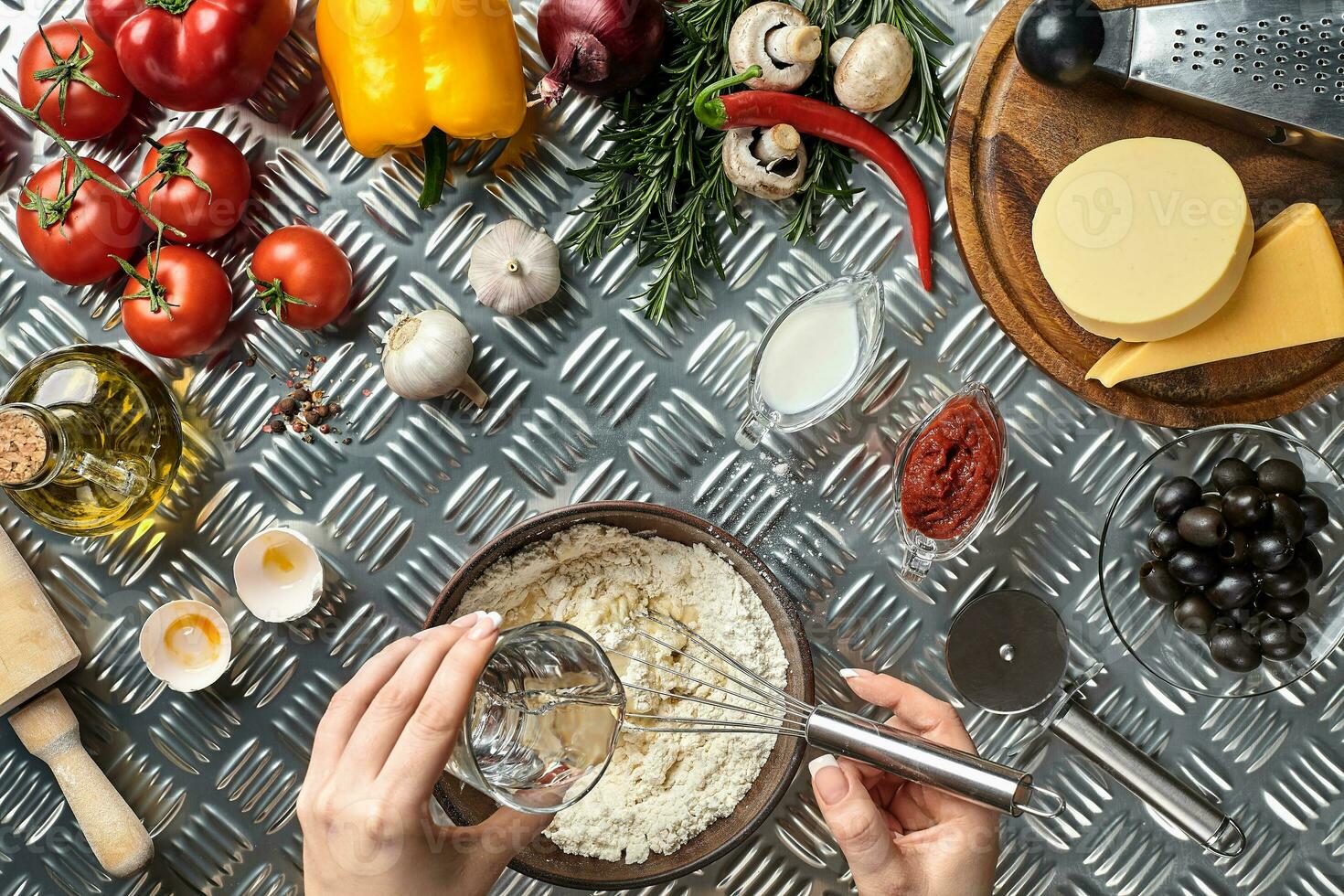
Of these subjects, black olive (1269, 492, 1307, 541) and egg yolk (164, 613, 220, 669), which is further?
egg yolk (164, 613, 220, 669)

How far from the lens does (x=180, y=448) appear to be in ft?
4.46

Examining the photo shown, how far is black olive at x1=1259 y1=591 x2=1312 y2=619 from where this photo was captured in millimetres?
1232

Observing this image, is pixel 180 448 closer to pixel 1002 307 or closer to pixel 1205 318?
pixel 1002 307

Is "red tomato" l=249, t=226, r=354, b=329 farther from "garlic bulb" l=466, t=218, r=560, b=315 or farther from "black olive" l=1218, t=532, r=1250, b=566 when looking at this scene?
"black olive" l=1218, t=532, r=1250, b=566

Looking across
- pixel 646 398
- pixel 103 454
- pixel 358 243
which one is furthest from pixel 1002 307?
pixel 103 454

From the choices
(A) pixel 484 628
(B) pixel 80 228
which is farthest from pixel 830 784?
(B) pixel 80 228

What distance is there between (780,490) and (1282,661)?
0.72m

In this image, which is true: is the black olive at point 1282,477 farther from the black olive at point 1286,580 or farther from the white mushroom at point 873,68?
the white mushroom at point 873,68

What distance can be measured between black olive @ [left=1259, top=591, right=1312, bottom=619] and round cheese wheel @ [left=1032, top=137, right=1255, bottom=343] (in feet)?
1.26

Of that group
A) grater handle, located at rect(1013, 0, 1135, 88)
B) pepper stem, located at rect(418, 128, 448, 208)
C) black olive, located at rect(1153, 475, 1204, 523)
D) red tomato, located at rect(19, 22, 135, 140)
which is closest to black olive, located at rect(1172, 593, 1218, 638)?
black olive, located at rect(1153, 475, 1204, 523)

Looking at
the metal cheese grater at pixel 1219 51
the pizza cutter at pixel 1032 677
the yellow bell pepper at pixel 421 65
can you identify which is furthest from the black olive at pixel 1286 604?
the yellow bell pepper at pixel 421 65

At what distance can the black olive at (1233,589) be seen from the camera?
1211 millimetres

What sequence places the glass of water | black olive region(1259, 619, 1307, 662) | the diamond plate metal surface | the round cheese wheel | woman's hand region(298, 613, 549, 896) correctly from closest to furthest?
woman's hand region(298, 613, 549, 896) < the glass of water < the round cheese wheel < black olive region(1259, 619, 1307, 662) < the diamond plate metal surface

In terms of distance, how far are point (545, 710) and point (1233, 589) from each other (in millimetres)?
891
